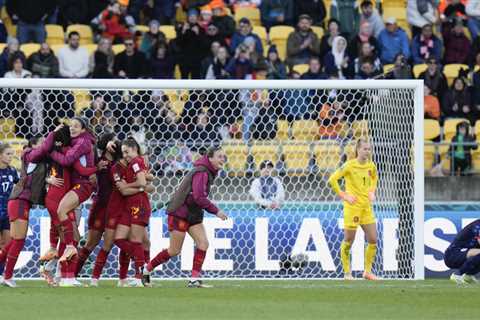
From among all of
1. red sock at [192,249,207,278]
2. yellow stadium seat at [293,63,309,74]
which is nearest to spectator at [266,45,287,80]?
yellow stadium seat at [293,63,309,74]

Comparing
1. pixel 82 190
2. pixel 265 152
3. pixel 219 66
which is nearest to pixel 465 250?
pixel 265 152

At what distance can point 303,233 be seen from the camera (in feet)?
59.7

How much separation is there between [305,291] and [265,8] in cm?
1163

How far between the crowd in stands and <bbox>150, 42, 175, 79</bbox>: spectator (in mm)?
17

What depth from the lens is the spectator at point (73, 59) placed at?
74.4 ft

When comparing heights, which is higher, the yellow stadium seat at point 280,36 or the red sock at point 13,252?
the yellow stadium seat at point 280,36

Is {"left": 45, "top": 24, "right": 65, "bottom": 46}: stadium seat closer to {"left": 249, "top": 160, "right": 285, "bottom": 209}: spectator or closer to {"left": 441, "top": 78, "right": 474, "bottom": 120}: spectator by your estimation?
{"left": 441, "top": 78, "right": 474, "bottom": 120}: spectator

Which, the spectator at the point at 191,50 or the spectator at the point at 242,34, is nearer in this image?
the spectator at the point at 191,50

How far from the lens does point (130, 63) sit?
894 inches

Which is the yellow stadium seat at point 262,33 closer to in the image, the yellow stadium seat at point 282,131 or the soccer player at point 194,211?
the yellow stadium seat at point 282,131

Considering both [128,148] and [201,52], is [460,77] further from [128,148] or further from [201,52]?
[128,148]

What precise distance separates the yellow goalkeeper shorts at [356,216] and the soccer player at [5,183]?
417cm

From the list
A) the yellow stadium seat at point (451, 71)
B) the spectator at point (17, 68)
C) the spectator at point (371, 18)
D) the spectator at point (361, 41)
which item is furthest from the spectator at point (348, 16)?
the spectator at point (17, 68)

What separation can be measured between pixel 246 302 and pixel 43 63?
10.4 meters
